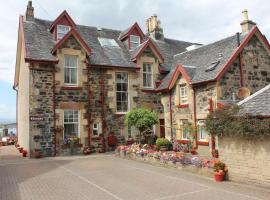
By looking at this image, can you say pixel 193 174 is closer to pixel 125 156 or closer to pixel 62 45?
pixel 125 156

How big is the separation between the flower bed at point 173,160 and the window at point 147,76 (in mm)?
7169

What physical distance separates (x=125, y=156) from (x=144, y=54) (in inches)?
368

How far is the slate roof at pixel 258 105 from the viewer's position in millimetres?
10242

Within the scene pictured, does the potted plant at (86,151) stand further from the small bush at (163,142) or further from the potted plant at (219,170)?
the potted plant at (219,170)

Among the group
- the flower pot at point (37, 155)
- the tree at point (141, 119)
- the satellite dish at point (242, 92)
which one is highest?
the satellite dish at point (242, 92)

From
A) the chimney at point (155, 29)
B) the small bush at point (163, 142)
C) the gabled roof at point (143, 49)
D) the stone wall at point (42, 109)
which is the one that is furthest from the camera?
the chimney at point (155, 29)

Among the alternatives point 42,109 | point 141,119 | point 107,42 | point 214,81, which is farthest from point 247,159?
point 107,42

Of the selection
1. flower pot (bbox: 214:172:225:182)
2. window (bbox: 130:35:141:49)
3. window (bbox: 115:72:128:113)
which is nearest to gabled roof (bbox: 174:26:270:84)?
window (bbox: 130:35:141:49)

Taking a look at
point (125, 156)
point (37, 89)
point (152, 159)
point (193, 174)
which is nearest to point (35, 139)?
point (37, 89)

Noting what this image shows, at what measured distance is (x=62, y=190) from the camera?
10.2 m

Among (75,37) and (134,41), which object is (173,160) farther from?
(134,41)

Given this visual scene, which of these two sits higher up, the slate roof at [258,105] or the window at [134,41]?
the window at [134,41]

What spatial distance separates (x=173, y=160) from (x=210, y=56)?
33.0 feet

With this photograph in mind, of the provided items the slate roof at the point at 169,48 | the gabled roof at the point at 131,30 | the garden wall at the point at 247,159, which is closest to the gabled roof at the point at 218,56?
the slate roof at the point at 169,48
